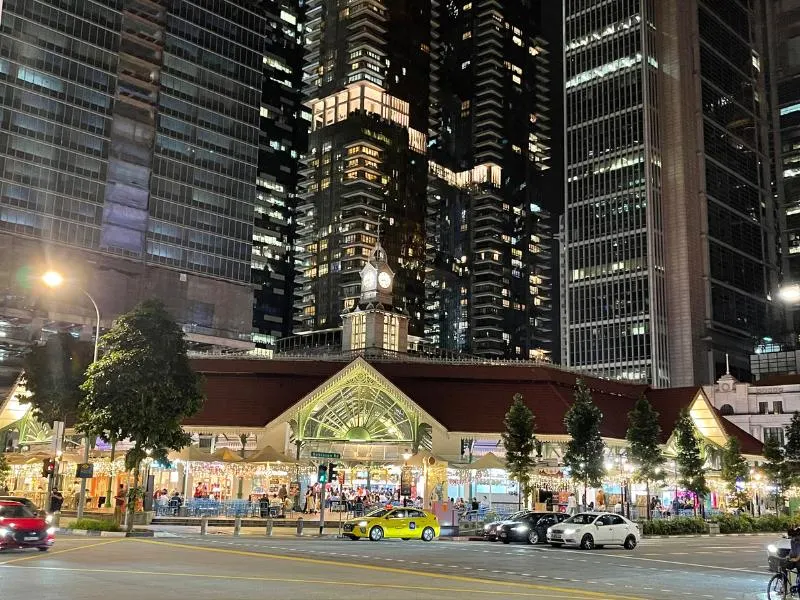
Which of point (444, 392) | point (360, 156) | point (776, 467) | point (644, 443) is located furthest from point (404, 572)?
point (360, 156)

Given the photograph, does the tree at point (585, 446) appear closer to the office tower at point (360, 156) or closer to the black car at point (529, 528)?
the black car at point (529, 528)

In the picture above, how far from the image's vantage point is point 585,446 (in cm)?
5141

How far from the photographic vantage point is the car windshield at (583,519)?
123 feet

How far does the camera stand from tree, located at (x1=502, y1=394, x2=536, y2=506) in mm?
50406

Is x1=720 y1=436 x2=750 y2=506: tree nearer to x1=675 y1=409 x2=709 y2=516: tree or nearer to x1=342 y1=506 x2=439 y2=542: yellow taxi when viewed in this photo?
x1=675 y1=409 x2=709 y2=516: tree

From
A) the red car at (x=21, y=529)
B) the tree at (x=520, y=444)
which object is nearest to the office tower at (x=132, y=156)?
the tree at (x=520, y=444)

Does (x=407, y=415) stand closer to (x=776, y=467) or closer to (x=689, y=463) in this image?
(x=689, y=463)

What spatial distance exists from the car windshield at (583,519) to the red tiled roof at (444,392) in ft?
59.4

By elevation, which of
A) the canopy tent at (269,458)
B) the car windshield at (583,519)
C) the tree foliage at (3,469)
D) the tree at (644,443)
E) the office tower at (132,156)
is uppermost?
the office tower at (132,156)

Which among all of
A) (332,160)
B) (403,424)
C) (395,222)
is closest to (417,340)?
(395,222)

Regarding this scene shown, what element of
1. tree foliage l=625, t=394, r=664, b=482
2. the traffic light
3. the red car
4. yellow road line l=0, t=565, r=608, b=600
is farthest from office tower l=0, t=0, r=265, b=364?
yellow road line l=0, t=565, r=608, b=600

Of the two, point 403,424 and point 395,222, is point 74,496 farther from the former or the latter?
point 395,222

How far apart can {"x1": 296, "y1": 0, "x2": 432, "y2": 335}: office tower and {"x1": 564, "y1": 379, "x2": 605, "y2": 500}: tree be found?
4379 inches

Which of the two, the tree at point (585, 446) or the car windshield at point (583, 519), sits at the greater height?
the tree at point (585, 446)
